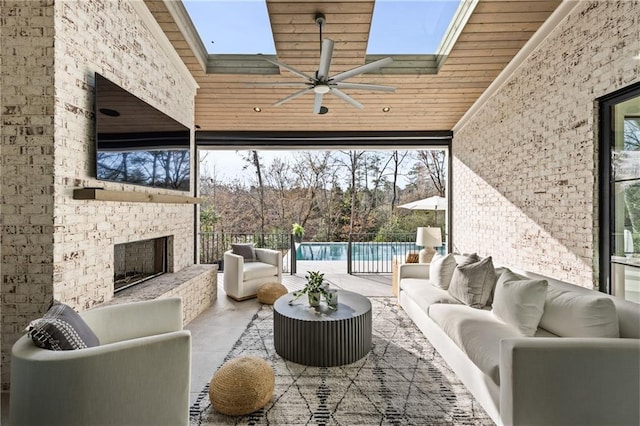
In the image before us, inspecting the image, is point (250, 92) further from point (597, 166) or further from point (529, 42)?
point (597, 166)

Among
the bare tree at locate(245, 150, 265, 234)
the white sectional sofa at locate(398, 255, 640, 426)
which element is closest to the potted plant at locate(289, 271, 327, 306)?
the white sectional sofa at locate(398, 255, 640, 426)

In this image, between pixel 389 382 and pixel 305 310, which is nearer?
pixel 389 382

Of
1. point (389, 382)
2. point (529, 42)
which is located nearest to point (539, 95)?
point (529, 42)

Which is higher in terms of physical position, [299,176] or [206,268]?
[299,176]

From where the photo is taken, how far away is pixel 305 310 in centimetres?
288

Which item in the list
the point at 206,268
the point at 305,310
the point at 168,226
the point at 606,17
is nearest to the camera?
the point at 606,17

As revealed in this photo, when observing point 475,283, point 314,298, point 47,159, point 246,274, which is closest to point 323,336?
point 314,298

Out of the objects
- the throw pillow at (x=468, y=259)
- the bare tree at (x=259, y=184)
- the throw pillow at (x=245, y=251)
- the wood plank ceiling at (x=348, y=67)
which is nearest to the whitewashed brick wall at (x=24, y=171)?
the wood plank ceiling at (x=348, y=67)

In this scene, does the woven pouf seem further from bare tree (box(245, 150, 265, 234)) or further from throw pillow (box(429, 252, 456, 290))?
bare tree (box(245, 150, 265, 234))

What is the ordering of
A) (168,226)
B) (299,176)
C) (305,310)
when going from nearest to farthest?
(305,310) < (168,226) < (299,176)

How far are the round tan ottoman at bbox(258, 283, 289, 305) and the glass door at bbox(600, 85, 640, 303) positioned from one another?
11.9 feet

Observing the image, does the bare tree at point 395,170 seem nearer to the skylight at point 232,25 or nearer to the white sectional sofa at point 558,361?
the skylight at point 232,25

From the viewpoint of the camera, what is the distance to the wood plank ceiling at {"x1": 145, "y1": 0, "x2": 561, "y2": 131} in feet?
10.6

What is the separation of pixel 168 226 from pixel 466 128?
513 centimetres
